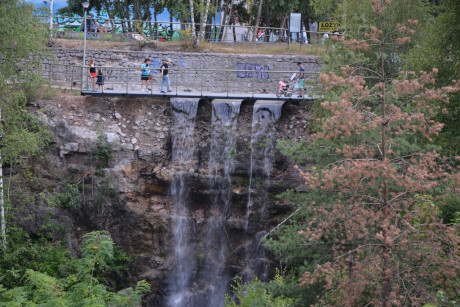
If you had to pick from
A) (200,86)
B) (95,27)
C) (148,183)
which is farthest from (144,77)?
(95,27)

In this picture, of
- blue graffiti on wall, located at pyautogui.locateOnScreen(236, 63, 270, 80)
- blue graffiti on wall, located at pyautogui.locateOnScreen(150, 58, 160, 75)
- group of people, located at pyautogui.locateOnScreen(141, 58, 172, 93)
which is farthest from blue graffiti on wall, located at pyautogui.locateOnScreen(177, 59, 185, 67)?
group of people, located at pyautogui.locateOnScreen(141, 58, 172, 93)

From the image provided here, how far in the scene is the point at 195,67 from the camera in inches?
1018

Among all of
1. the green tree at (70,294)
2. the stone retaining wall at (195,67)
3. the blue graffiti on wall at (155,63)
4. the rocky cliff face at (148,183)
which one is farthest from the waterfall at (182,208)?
the green tree at (70,294)

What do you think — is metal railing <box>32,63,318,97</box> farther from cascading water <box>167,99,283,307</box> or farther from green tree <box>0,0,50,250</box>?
green tree <box>0,0,50,250</box>

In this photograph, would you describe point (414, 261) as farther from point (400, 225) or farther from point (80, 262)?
point (80, 262)

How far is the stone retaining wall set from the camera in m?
23.9

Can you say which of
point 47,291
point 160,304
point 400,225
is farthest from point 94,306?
point 160,304

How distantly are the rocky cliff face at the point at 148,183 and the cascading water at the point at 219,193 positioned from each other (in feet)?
0.47

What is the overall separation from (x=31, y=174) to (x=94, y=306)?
9463mm

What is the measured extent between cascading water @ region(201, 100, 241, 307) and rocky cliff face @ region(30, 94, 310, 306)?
145 millimetres

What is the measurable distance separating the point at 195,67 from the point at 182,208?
7.89 meters

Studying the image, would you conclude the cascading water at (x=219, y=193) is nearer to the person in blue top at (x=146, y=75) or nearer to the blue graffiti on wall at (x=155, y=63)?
the person in blue top at (x=146, y=75)

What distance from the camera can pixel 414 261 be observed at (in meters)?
8.99

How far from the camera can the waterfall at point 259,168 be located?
800 inches
